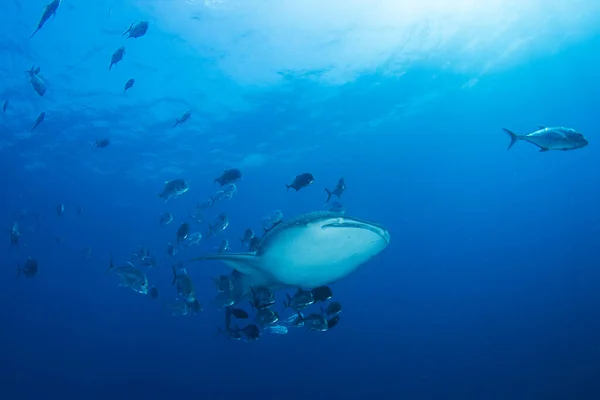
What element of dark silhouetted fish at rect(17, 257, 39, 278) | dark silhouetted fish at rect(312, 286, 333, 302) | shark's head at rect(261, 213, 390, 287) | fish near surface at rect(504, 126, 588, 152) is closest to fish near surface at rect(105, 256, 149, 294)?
dark silhouetted fish at rect(17, 257, 39, 278)

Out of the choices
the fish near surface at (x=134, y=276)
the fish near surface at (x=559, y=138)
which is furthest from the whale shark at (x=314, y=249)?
the fish near surface at (x=134, y=276)

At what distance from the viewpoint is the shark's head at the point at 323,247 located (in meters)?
3.42

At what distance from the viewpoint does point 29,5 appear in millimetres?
14742

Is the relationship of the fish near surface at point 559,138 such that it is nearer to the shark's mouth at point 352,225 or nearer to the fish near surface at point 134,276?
the shark's mouth at point 352,225

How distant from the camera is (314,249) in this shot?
3.71 m

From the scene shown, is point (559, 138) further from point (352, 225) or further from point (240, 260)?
point (240, 260)

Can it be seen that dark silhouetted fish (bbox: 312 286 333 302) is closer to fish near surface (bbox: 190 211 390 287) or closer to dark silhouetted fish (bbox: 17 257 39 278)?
fish near surface (bbox: 190 211 390 287)

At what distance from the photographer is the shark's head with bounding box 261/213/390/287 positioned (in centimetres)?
342

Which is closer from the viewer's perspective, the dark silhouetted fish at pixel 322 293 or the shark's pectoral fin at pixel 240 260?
the shark's pectoral fin at pixel 240 260

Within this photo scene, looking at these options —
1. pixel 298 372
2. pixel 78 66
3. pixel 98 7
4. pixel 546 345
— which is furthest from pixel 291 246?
pixel 546 345

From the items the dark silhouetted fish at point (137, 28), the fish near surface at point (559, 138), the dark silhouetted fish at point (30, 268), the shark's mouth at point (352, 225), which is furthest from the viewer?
the dark silhouetted fish at point (30, 268)

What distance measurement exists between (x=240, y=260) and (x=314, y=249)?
3.87 feet

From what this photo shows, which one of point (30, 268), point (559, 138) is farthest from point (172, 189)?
point (559, 138)

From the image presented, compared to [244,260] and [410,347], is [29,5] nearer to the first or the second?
[244,260]
